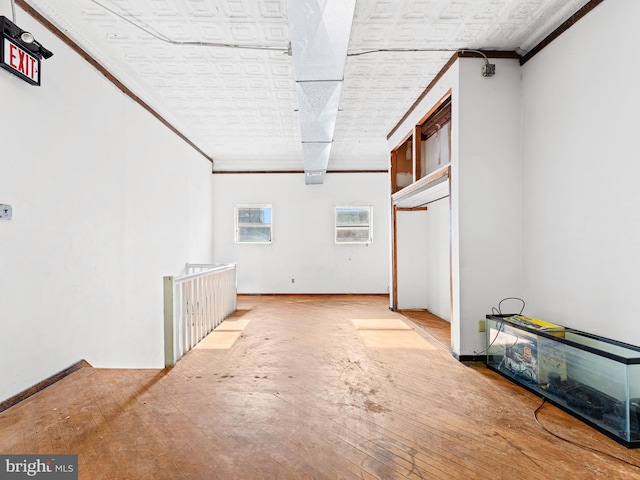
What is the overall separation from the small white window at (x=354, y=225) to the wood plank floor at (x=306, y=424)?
477 centimetres

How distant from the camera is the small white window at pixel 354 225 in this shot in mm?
8289

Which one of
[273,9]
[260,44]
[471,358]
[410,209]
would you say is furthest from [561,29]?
[410,209]

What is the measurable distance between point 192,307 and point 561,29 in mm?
4870

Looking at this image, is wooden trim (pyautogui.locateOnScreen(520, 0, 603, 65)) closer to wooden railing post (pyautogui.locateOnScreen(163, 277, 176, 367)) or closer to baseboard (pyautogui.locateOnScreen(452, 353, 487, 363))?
baseboard (pyautogui.locateOnScreen(452, 353, 487, 363))

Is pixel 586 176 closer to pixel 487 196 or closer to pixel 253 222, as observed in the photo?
pixel 487 196

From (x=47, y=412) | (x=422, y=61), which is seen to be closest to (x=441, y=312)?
(x=422, y=61)

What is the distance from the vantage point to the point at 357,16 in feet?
9.53

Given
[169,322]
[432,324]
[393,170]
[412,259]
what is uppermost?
[393,170]

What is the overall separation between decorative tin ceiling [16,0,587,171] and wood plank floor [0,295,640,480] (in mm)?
3280

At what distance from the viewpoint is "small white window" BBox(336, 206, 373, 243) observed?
8.29m

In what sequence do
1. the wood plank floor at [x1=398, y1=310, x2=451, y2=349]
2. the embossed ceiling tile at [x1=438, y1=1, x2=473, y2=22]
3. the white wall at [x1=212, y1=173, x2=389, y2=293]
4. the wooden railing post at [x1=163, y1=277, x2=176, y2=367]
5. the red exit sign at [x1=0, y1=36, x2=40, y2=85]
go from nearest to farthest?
the red exit sign at [x1=0, y1=36, x2=40, y2=85], the embossed ceiling tile at [x1=438, y1=1, x2=473, y2=22], the wooden railing post at [x1=163, y1=277, x2=176, y2=367], the wood plank floor at [x1=398, y1=310, x2=451, y2=349], the white wall at [x1=212, y1=173, x2=389, y2=293]

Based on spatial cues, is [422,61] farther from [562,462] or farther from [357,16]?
[562,462]

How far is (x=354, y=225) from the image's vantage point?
8.30 meters

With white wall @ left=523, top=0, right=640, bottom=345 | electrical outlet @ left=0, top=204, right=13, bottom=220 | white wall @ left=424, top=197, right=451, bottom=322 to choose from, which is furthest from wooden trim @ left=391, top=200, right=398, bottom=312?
electrical outlet @ left=0, top=204, right=13, bottom=220
